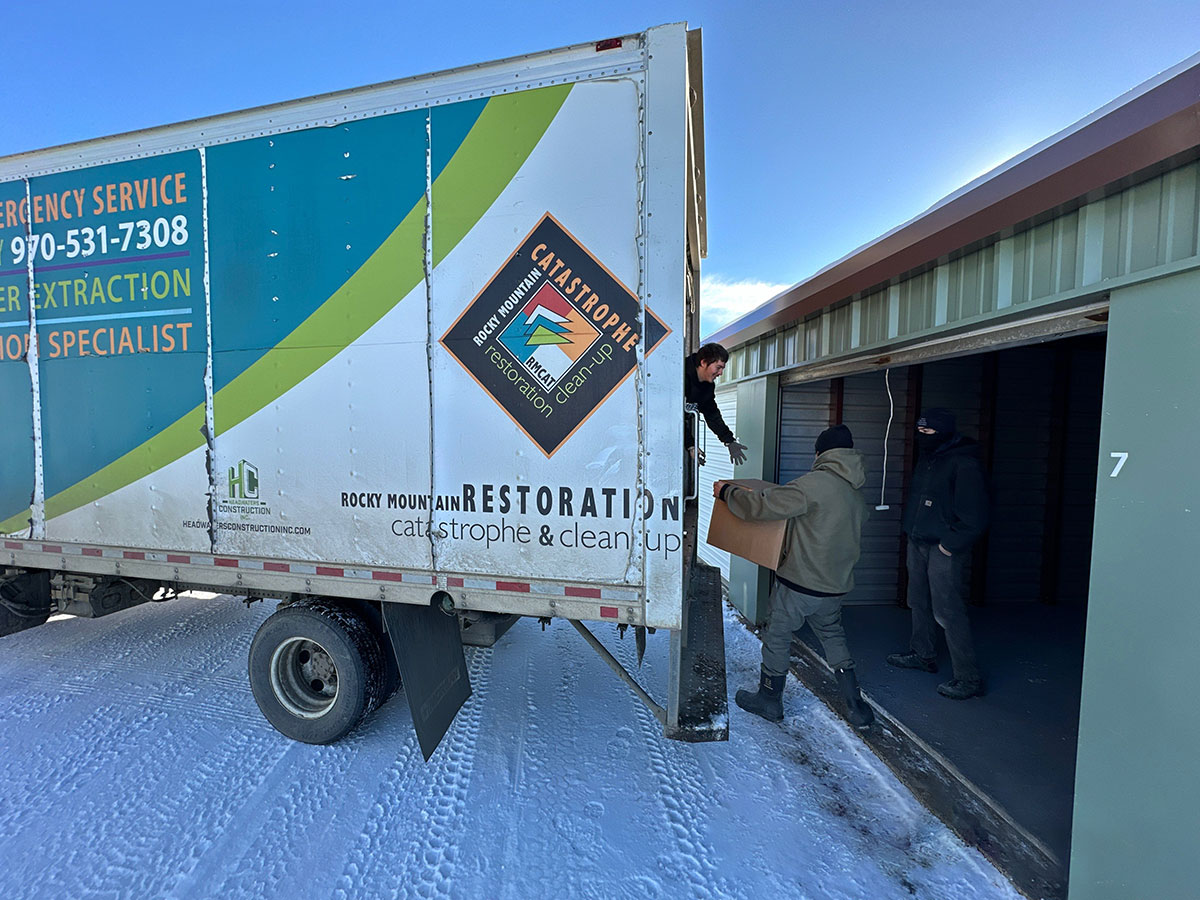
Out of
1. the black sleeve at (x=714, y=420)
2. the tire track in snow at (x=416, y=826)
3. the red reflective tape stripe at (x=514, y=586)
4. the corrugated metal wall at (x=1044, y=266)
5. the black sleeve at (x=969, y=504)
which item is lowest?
the tire track in snow at (x=416, y=826)

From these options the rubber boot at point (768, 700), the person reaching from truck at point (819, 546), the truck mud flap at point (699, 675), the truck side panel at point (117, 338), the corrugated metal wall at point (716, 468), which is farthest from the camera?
the corrugated metal wall at point (716, 468)

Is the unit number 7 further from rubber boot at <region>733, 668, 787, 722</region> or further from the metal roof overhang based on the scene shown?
rubber boot at <region>733, 668, 787, 722</region>

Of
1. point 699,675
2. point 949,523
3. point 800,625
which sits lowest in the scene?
point 699,675

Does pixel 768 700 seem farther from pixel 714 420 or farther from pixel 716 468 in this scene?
pixel 716 468

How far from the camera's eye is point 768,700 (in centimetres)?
371

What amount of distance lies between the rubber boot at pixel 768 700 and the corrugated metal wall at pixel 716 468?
236 cm

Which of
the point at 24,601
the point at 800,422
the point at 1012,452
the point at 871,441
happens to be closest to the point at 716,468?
the point at 800,422

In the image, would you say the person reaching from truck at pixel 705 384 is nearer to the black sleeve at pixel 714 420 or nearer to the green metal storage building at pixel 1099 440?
the black sleeve at pixel 714 420

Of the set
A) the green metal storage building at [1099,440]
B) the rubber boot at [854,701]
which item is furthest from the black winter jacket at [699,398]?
the rubber boot at [854,701]

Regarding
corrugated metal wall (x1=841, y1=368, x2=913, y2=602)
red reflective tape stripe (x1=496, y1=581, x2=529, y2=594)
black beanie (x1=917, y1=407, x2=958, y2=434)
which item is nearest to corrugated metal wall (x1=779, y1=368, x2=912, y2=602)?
corrugated metal wall (x1=841, y1=368, x2=913, y2=602)

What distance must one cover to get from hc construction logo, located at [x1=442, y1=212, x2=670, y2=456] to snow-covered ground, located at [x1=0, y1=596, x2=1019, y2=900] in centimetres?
206

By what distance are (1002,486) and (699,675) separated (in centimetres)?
568

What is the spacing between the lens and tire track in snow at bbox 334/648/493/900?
2.32m

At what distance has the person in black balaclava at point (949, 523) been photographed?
3.87 metres
